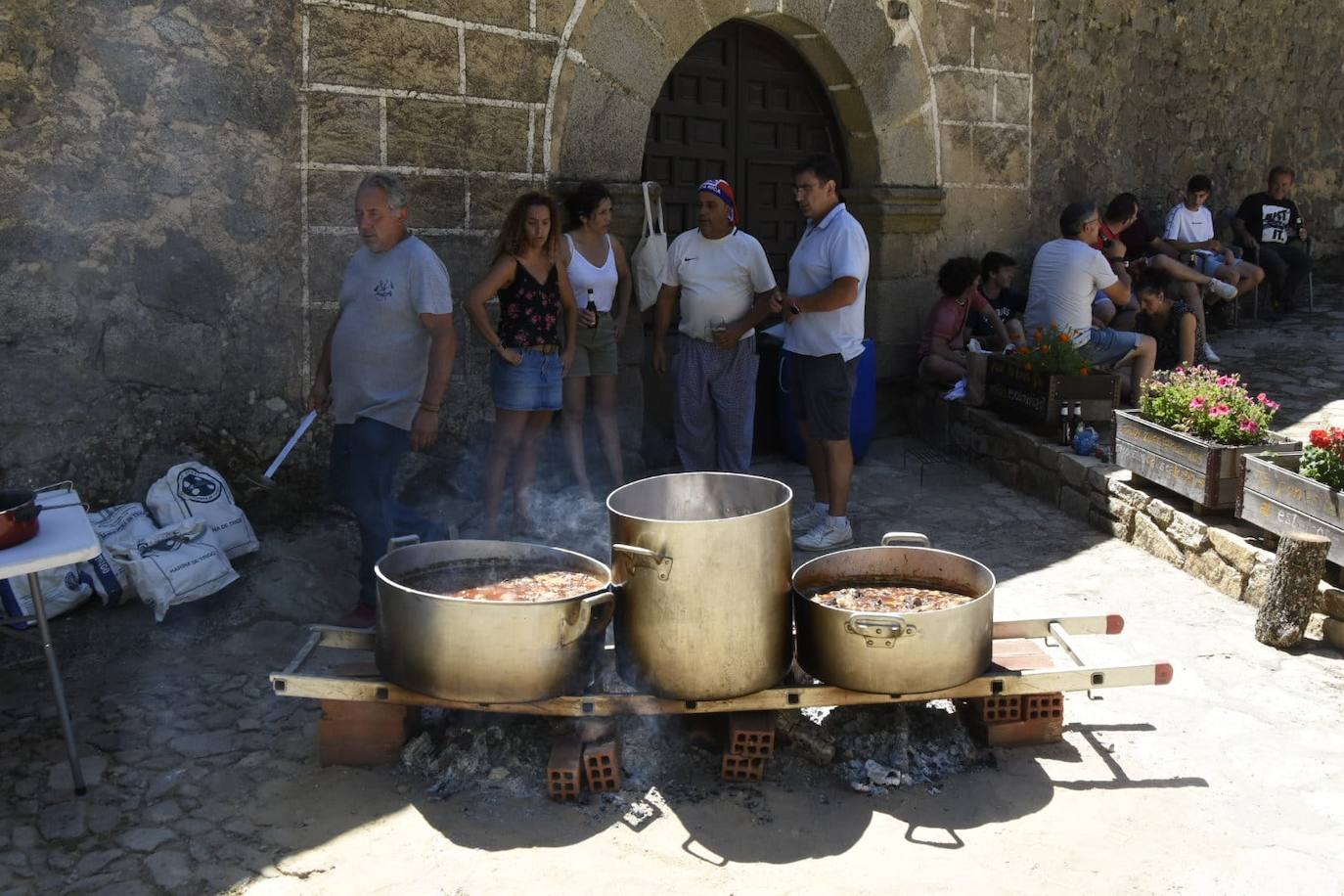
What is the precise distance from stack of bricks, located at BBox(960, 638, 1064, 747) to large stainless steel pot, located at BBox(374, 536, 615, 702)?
1.18 meters

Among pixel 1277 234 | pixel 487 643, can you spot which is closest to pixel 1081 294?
pixel 1277 234

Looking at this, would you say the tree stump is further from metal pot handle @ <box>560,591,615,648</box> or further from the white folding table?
the white folding table

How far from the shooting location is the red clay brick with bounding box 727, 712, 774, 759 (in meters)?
3.43

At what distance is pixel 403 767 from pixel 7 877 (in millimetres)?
998

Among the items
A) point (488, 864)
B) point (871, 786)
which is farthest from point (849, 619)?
point (488, 864)

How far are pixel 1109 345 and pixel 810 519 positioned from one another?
8.16 ft

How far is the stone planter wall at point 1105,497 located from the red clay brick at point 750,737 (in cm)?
234

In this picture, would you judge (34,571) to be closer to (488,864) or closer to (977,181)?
(488,864)

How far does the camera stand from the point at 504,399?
17.6 feet

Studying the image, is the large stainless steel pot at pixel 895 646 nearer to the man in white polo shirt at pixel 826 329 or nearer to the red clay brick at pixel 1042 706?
the red clay brick at pixel 1042 706

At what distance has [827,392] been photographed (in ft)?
18.2

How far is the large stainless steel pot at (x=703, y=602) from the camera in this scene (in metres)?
3.28

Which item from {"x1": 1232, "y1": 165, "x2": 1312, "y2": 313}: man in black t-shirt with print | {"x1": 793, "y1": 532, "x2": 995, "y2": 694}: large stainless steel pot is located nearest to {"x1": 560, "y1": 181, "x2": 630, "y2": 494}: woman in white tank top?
{"x1": 793, "y1": 532, "x2": 995, "y2": 694}: large stainless steel pot

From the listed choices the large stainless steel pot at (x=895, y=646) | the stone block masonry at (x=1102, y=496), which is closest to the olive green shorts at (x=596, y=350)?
the stone block masonry at (x=1102, y=496)
